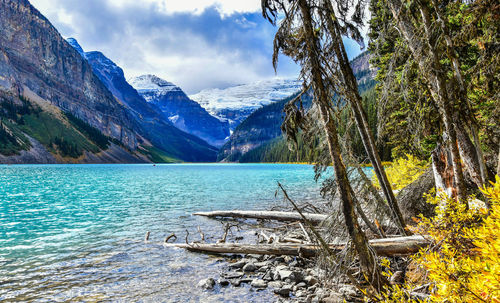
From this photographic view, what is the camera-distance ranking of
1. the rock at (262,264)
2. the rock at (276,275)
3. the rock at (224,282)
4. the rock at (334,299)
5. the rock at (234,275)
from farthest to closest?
1. the rock at (262,264)
2. the rock at (234,275)
3. the rock at (276,275)
4. the rock at (224,282)
5. the rock at (334,299)

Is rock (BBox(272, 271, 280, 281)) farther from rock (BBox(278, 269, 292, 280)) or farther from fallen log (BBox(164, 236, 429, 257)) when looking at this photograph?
fallen log (BBox(164, 236, 429, 257))

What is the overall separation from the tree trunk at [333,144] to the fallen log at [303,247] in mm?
1303

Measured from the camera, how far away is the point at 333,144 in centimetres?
562

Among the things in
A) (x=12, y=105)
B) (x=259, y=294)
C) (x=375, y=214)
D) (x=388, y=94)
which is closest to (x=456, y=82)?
(x=388, y=94)

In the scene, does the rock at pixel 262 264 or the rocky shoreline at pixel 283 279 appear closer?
the rocky shoreline at pixel 283 279

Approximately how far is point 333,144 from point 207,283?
5.43 meters

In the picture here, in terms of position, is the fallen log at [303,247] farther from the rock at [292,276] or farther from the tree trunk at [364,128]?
the tree trunk at [364,128]

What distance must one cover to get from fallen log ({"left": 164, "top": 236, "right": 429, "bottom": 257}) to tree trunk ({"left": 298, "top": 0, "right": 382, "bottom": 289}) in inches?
51.3

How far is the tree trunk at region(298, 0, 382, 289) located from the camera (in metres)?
5.57

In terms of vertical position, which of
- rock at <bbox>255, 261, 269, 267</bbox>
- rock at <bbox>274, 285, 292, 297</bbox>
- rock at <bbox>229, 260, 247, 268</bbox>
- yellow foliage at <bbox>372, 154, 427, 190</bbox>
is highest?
yellow foliage at <bbox>372, 154, 427, 190</bbox>

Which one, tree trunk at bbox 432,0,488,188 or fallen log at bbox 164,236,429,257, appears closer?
tree trunk at bbox 432,0,488,188

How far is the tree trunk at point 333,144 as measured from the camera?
219 inches

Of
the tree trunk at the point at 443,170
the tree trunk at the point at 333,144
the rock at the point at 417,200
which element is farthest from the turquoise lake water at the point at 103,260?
the rock at the point at 417,200

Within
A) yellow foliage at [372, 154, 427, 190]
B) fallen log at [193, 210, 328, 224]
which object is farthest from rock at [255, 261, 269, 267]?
yellow foliage at [372, 154, 427, 190]
